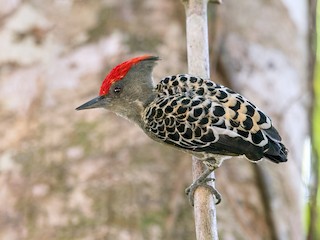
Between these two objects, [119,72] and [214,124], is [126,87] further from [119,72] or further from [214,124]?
[214,124]

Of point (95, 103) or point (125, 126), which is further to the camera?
point (125, 126)

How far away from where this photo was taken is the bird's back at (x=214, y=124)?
10.7 feet

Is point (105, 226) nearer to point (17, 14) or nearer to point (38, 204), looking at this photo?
point (38, 204)

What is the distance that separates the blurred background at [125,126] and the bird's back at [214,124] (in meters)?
1.08

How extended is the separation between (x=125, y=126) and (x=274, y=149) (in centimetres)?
170

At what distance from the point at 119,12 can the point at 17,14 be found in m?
0.70

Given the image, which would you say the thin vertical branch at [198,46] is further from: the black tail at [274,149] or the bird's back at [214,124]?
the black tail at [274,149]

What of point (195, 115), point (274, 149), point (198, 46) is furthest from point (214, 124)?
point (198, 46)

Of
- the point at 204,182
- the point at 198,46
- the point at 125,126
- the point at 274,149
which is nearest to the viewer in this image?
the point at 274,149

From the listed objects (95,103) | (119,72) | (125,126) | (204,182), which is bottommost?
(204,182)

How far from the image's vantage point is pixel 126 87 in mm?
3615

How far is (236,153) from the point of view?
10.9 ft

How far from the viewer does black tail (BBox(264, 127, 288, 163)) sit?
325 centimetres

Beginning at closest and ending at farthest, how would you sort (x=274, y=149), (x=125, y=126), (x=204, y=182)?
1. (x=274, y=149)
2. (x=204, y=182)
3. (x=125, y=126)
